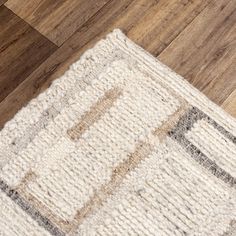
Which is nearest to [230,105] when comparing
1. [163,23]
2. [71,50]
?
[163,23]

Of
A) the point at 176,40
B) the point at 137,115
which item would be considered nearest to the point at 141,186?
the point at 137,115

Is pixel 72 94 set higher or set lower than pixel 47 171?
higher

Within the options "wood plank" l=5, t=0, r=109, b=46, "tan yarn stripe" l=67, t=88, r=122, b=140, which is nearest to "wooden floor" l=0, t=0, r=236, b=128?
"wood plank" l=5, t=0, r=109, b=46

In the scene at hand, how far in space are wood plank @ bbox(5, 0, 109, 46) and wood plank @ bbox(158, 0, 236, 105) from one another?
25 centimetres

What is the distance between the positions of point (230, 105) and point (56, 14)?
0.54 metres

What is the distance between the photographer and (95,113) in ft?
3.52

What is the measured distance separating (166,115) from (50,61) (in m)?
0.34

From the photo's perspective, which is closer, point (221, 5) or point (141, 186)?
point (141, 186)

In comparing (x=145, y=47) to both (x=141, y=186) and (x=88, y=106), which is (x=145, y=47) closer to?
(x=88, y=106)

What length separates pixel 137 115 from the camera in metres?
1.07

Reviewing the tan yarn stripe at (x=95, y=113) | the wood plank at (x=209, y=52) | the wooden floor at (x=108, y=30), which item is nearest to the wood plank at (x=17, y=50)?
the wooden floor at (x=108, y=30)

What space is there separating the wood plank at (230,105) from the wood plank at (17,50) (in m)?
0.48

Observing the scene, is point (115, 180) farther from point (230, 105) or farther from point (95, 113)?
point (230, 105)

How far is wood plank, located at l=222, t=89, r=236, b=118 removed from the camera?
1.07m
